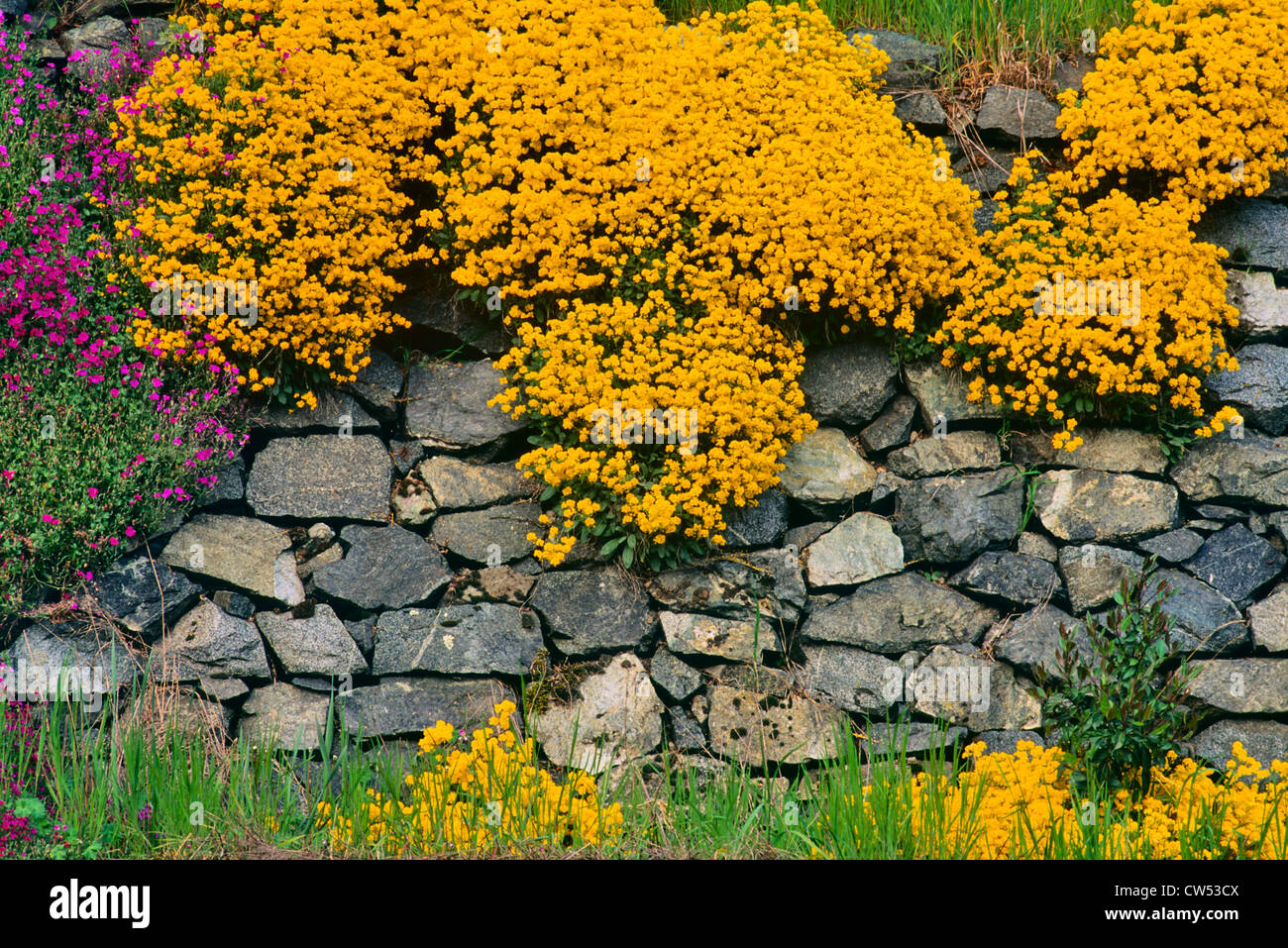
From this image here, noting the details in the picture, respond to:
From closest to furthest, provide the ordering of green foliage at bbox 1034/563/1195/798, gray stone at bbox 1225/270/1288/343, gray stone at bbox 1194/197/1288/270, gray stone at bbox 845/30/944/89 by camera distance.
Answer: green foliage at bbox 1034/563/1195/798 → gray stone at bbox 1225/270/1288/343 → gray stone at bbox 1194/197/1288/270 → gray stone at bbox 845/30/944/89

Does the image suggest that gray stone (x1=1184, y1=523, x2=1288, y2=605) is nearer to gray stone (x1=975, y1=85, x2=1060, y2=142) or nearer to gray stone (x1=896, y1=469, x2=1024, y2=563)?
gray stone (x1=896, y1=469, x2=1024, y2=563)

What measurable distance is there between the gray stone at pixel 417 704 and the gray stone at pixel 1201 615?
325cm

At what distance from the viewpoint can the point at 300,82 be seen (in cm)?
552

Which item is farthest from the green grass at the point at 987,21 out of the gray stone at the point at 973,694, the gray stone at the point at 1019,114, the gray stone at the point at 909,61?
the gray stone at the point at 973,694

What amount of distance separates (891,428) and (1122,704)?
1.84 metres

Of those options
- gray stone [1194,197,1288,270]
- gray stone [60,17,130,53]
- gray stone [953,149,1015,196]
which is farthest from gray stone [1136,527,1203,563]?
gray stone [60,17,130,53]

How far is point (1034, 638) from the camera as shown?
5.25 metres

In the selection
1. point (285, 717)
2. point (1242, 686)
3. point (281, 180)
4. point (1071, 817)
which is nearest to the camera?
point (1071, 817)

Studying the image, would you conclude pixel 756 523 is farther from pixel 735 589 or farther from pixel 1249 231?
pixel 1249 231

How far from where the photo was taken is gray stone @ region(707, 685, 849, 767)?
5027 millimetres

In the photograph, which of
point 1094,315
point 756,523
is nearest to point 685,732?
point 756,523

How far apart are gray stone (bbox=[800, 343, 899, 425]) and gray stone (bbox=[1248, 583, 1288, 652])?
82.7 inches

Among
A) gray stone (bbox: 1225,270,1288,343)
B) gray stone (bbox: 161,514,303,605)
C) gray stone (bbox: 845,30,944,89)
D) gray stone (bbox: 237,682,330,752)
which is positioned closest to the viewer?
gray stone (bbox: 237,682,330,752)

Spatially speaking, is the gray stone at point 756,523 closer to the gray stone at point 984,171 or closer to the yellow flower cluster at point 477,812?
the yellow flower cluster at point 477,812
